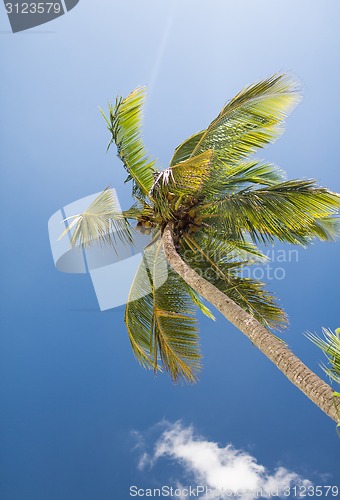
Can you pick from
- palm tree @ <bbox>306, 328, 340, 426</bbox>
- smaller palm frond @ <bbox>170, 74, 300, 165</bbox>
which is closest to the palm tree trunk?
palm tree @ <bbox>306, 328, 340, 426</bbox>

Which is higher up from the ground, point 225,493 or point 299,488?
point 225,493

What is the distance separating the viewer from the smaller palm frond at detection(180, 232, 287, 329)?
8945mm

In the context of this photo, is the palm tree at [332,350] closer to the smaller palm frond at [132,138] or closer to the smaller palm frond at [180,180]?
the smaller palm frond at [180,180]

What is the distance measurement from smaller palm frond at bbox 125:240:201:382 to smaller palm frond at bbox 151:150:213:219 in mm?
1124

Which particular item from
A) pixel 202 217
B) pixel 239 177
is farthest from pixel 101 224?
pixel 239 177

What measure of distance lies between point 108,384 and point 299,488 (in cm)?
713

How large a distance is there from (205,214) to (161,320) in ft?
6.68

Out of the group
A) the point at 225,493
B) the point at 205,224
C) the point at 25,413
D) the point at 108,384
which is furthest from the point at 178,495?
the point at 205,224

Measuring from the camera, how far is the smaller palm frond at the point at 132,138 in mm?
8906

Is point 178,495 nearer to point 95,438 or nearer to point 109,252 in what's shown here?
point 95,438

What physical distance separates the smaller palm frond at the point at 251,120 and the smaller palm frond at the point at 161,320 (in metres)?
2.05

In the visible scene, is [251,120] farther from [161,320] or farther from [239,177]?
[161,320]

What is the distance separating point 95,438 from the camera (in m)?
17.1

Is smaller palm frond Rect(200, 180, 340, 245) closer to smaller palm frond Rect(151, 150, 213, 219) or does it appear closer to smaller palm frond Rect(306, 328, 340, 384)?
smaller palm frond Rect(151, 150, 213, 219)
